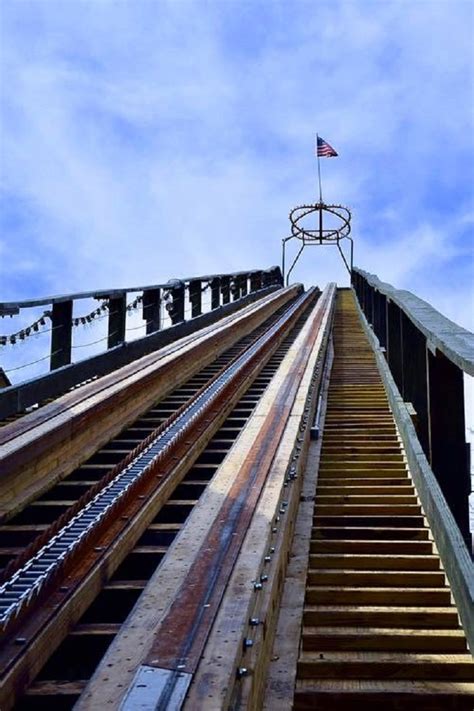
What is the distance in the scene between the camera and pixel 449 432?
496cm

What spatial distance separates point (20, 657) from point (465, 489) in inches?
142

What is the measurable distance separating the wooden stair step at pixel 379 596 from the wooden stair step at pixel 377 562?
1.16ft

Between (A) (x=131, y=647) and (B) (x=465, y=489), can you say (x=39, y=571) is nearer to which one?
(A) (x=131, y=647)

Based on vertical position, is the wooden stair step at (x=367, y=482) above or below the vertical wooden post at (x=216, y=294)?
below

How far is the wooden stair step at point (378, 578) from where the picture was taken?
4066 mm

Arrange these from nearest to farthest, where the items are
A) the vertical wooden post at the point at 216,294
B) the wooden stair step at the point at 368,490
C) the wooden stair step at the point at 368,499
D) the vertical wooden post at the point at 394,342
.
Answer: the wooden stair step at the point at 368,499 < the wooden stair step at the point at 368,490 < the vertical wooden post at the point at 394,342 < the vertical wooden post at the point at 216,294

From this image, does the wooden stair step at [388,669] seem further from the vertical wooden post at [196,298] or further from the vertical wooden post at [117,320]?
the vertical wooden post at [196,298]

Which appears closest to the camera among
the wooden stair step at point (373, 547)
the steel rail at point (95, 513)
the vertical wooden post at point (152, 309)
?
the steel rail at point (95, 513)

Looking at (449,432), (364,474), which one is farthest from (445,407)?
(364,474)

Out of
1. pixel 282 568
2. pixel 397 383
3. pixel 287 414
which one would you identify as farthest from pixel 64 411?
pixel 397 383

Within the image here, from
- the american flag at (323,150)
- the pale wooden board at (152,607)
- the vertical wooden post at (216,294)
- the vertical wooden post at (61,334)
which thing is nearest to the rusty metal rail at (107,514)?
the pale wooden board at (152,607)

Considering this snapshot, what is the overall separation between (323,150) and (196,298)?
22.5 meters

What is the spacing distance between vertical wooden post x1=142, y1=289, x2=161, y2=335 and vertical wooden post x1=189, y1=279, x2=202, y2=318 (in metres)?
2.99

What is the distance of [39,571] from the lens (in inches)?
125
